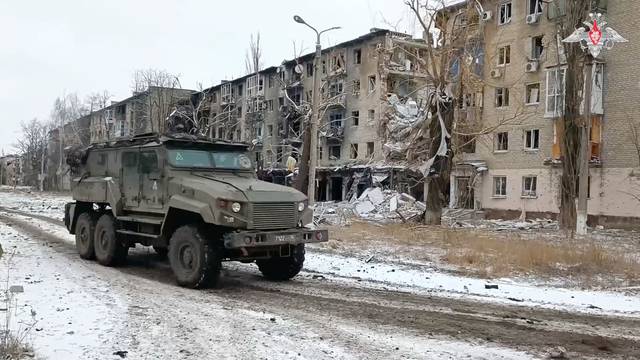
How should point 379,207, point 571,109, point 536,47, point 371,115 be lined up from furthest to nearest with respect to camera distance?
point 371,115
point 536,47
point 379,207
point 571,109

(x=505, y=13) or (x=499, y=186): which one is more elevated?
(x=505, y=13)

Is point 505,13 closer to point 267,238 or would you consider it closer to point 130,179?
point 130,179

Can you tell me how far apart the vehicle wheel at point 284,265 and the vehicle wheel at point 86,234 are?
4124mm

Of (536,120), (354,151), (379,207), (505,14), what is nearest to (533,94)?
(536,120)

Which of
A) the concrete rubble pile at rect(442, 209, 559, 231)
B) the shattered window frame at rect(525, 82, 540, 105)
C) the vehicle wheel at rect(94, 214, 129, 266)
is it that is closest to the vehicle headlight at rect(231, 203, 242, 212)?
the vehicle wheel at rect(94, 214, 129, 266)

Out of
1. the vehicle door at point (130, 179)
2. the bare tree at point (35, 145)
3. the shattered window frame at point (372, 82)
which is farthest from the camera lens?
the bare tree at point (35, 145)

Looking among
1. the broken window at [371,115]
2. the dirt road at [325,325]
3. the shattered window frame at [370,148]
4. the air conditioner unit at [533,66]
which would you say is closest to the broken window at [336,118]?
the broken window at [371,115]

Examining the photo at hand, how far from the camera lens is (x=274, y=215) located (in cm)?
991

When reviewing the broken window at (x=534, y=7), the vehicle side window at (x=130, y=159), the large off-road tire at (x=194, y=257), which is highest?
the broken window at (x=534, y=7)

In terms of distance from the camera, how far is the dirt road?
6223mm

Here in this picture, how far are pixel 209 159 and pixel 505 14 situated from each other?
3272 cm

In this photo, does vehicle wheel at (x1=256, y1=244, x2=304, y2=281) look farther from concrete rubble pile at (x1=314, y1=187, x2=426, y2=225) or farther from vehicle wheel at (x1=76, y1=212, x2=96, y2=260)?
concrete rubble pile at (x1=314, y1=187, x2=426, y2=225)

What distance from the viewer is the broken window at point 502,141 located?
38.0 meters

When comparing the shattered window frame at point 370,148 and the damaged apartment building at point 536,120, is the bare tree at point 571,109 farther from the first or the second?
the shattered window frame at point 370,148
